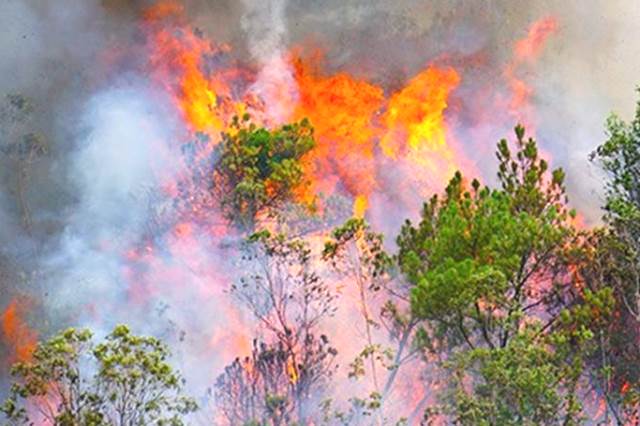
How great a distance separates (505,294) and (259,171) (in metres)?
13.8

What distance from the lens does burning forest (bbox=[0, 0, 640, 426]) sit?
24.0m

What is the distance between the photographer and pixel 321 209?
36.2 m

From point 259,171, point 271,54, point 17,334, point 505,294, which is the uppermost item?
point 271,54

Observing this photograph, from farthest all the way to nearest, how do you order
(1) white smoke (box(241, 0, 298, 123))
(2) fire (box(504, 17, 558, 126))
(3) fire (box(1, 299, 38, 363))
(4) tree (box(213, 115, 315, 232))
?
(1) white smoke (box(241, 0, 298, 123))
(2) fire (box(504, 17, 558, 126))
(3) fire (box(1, 299, 38, 363))
(4) tree (box(213, 115, 315, 232))

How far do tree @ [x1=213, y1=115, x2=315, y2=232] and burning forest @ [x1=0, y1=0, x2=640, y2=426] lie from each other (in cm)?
13

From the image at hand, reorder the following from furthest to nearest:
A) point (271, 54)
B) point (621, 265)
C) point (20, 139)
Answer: point (271, 54)
point (20, 139)
point (621, 265)

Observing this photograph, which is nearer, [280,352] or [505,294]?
[505,294]

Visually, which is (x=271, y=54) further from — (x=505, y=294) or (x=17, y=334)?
(x=505, y=294)

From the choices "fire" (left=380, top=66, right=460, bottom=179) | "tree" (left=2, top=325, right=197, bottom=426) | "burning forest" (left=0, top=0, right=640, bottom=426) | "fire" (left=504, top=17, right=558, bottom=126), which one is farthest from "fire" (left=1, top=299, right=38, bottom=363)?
"fire" (left=504, top=17, right=558, bottom=126)

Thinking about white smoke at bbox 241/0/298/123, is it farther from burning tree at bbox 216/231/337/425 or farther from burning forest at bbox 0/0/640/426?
burning tree at bbox 216/231/337/425

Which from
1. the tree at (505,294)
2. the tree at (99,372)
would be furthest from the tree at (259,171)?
the tree at (99,372)

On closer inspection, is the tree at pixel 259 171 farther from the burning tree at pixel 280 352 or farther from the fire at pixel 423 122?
the fire at pixel 423 122

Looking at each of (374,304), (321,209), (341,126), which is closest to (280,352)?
(374,304)

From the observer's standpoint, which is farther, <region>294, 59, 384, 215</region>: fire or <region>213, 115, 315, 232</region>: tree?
<region>294, 59, 384, 215</region>: fire
